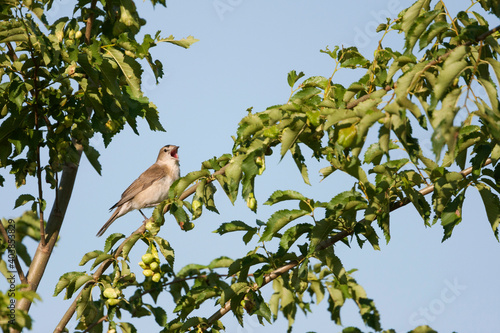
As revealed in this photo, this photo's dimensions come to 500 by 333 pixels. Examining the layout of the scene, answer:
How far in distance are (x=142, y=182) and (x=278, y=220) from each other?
729 centimetres

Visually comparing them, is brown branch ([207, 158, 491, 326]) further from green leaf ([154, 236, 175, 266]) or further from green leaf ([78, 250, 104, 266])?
green leaf ([78, 250, 104, 266])

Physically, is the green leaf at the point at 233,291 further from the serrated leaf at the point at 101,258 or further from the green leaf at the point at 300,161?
the serrated leaf at the point at 101,258

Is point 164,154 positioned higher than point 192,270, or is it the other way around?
point 164,154

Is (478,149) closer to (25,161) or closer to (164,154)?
(25,161)

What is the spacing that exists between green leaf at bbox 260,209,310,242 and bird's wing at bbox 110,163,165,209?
6.87 meters

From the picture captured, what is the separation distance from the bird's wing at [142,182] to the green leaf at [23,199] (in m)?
5.39

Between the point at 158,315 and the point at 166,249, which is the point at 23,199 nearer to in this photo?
the point at 166,249

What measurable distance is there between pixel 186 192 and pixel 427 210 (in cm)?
202

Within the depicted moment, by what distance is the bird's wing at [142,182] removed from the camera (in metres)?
11.5

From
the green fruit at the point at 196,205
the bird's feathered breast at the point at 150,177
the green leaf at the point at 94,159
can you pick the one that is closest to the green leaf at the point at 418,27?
the green fruit at the point at 196,205

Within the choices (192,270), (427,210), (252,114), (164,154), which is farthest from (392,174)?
(164,154)

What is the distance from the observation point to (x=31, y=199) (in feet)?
19.4

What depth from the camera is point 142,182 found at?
1170 cm

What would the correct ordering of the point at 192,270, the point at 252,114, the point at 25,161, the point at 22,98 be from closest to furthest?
the point at 252,114
the point at 22,98
the point at 25,161
the point at 192,270
